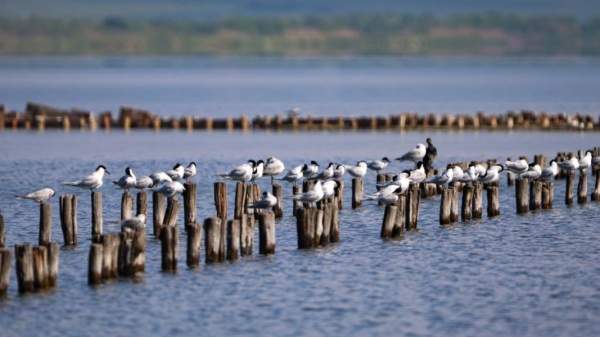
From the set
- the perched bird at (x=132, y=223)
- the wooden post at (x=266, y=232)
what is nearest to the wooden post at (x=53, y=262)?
the perched bird at (x=132, y=223)

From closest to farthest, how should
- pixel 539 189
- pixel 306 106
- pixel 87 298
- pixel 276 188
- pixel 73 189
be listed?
pixel 87 298 → pixel 276 188 → pixel 539 189 → pixel 73 189 → pixel 306 106

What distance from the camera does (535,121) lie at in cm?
6556

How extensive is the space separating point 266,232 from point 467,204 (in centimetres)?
674

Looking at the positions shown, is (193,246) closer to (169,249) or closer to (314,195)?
(169,249)

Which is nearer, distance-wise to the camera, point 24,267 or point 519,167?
point 24,267

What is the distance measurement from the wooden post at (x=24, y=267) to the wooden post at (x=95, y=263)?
A: 1.09 metres

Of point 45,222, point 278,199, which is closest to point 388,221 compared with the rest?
point 278,199

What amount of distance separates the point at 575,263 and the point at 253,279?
21.3ft

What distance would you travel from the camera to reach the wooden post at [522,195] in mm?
32062

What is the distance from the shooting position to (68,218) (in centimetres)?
2672

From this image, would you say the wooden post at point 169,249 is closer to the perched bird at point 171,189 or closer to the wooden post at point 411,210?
the perched bird at point 171,189

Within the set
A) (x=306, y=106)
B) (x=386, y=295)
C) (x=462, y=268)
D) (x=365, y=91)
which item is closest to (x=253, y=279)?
(x=386, y=295)

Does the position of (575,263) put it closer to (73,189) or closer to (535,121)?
(73,189)

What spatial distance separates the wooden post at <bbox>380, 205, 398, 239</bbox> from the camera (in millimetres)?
27906
